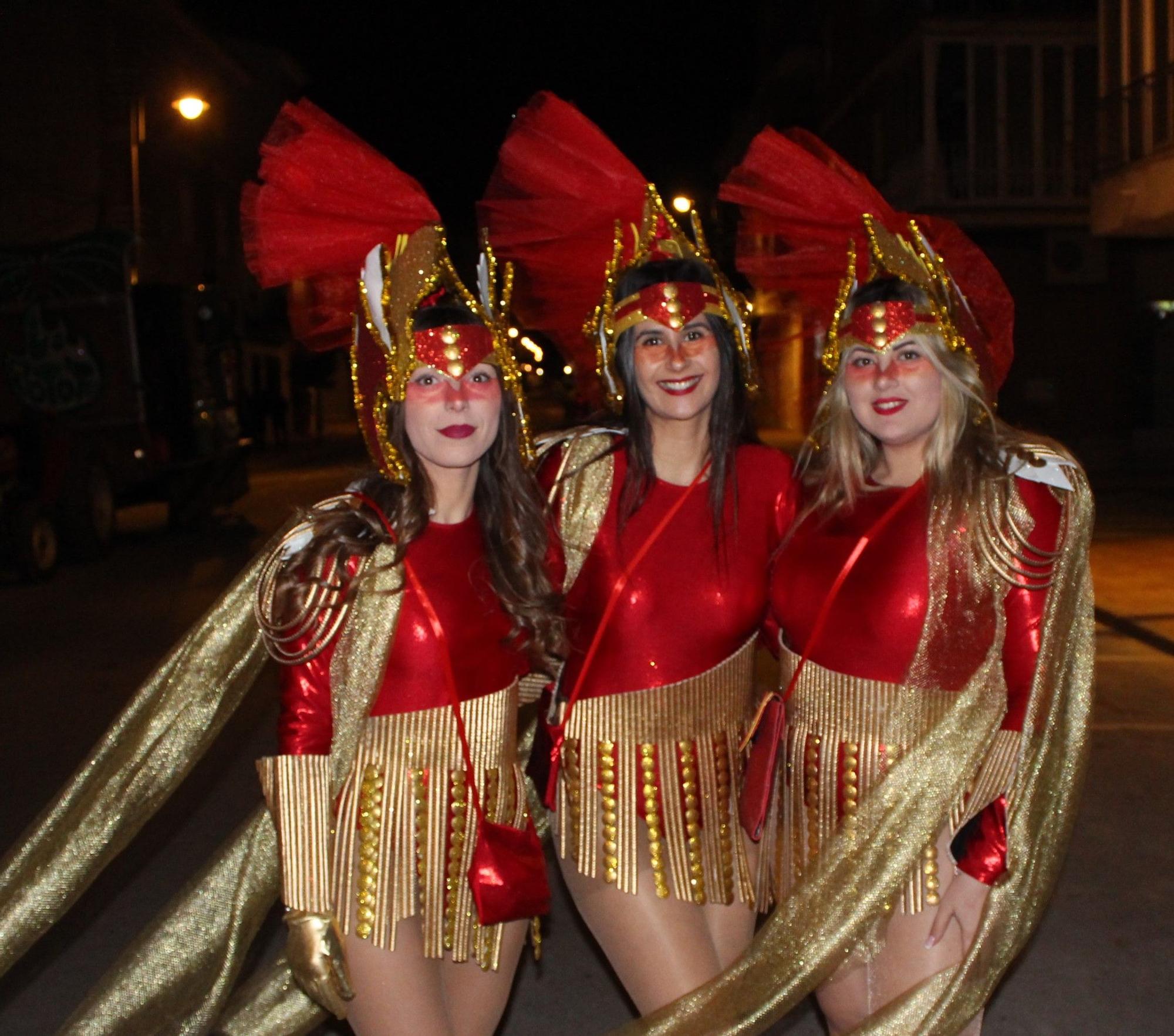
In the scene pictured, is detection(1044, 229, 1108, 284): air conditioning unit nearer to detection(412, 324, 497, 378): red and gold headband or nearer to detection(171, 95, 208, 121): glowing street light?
detection(171, 95, 208, 121): glowing street light

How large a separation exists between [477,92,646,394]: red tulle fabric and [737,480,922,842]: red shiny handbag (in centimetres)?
84

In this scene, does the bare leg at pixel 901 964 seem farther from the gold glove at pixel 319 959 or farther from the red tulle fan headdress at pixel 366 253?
the red tulle fan headdress at pixel 366 253

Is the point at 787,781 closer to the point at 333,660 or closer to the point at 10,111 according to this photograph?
the point at 333,660

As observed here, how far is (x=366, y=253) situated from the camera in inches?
117

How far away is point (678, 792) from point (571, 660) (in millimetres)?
371

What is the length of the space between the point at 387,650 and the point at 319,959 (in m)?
0.59

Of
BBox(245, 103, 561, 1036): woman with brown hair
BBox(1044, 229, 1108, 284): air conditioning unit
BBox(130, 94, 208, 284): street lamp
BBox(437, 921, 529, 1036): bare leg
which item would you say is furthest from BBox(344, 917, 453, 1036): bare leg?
BBox(1044, 229, 1108, 284): air conditioning unit

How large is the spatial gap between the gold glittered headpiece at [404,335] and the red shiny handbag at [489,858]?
18 centimetres

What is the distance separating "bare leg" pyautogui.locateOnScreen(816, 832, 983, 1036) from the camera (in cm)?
290

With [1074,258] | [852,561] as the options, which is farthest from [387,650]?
[1074,258]

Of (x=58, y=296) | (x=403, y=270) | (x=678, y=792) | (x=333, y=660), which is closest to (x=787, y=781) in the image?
(x=678, y=792)

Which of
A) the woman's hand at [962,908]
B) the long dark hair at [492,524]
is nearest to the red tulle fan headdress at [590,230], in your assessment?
the long dark hair at [492,524]

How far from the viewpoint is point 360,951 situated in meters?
2.78

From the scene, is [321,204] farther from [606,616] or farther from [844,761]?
[844,761]
